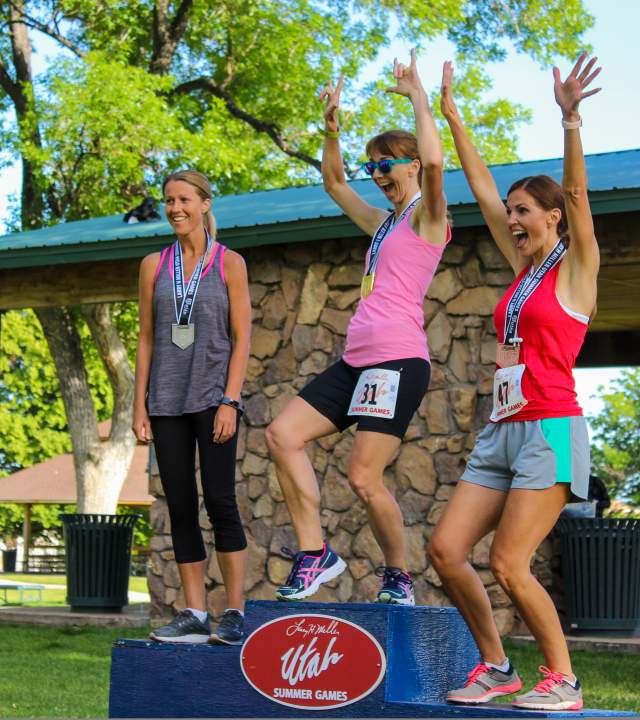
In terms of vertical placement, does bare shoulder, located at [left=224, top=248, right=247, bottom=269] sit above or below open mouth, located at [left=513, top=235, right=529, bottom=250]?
above

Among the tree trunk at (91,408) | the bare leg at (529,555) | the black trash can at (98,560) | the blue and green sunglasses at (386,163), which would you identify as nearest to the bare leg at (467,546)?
the bare leg at (529,555)

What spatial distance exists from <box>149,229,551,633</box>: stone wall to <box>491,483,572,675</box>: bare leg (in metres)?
5.10

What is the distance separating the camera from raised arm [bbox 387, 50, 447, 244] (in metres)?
4.43

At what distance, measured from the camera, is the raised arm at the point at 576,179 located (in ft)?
12.9

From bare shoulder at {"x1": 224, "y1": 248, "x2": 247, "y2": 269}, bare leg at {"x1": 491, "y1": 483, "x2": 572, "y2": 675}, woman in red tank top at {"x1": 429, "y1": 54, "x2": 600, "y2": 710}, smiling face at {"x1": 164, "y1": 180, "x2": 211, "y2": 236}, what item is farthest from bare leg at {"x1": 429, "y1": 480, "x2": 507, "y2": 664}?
smiling face at {"x1": 164, "y1": 180, "x2": 211, "y2": 236}

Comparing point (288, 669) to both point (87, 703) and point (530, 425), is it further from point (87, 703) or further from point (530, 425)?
point (87, 703)

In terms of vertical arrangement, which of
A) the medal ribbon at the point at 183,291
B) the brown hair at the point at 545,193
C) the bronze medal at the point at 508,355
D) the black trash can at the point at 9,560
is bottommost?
the black trash can at the point at 9,560

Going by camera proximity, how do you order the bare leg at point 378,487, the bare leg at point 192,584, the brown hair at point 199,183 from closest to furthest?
the bare leg at point 378,487 → the bare leg at point 192,584 → the brown hair at point 199,183

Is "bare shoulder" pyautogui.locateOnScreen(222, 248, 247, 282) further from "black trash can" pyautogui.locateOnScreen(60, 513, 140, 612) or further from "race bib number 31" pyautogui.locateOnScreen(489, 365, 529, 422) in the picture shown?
"black trash can" pyautogui.locateOnScreen(60, 513, 140, 612)

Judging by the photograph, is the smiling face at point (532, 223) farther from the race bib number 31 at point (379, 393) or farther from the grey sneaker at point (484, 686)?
the grey sneaker at point (484, 686)

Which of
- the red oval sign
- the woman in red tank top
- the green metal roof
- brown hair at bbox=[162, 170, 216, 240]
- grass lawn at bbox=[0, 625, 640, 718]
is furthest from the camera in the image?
the green metal roof

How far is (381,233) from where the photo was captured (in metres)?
4.80

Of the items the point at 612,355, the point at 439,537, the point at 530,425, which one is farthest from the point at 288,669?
the point at 612,355

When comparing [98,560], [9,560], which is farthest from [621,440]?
[98,560]
